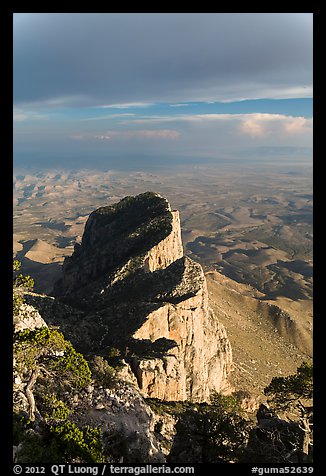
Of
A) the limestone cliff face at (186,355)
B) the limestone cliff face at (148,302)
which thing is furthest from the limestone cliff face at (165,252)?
the limestone cliff face at (186,355)

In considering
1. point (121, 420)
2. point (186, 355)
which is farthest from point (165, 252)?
point (121, 420)

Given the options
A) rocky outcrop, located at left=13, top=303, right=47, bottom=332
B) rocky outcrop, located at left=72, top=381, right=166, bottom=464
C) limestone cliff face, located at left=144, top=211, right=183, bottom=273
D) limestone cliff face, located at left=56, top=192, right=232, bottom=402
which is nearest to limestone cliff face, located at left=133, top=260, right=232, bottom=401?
limestone cliff face, located at left=56, top=192, right=232, bottom=402

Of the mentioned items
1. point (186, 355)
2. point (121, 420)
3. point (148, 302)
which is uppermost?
point (148, 302)

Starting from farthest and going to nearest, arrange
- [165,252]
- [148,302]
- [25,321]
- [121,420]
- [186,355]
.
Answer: [165,252] → [148,302] → [186,355] → [25,321] → [121,420]

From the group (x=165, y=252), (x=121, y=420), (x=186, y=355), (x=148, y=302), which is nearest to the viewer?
(x=121, y=420)

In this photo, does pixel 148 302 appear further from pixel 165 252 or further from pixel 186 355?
pixel 165 252
